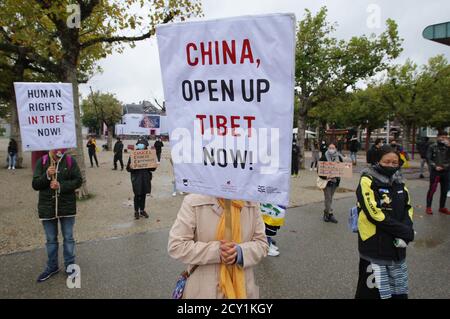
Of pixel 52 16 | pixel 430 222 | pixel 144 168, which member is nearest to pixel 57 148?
pixel 144 168

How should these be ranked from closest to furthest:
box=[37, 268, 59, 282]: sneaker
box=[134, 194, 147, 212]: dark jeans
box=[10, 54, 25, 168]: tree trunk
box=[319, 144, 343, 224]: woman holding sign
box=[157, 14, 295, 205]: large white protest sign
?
box=[157, 14, 295, 205]: large white protest sign → box=[37, 268, 59, 282]: sneaker → box=[319, 144, 343, 224]: woman holding sign → box=[134, 194, 147, 212]: dark jeans → box=[10, 54, 25, 168]: tree trunk

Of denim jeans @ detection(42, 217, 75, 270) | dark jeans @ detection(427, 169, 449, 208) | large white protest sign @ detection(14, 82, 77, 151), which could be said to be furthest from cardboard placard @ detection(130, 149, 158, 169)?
dark jeans @ detection(427, 169, 449, 208)

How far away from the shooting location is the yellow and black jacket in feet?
9.95

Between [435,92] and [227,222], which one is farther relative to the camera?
[435,92]

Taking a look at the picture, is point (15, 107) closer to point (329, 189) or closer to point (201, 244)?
point (329, 189)

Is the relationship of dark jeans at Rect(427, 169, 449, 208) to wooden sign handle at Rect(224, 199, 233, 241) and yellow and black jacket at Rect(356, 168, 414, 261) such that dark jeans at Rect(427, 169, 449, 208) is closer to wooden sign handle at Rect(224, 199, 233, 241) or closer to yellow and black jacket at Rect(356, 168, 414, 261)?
yellow and black jacket at Rect(356, 168, 414, 261)

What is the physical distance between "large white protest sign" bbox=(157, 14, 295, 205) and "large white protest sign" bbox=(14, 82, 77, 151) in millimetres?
3011

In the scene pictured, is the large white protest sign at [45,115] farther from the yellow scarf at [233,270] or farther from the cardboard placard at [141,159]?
the yellow scarf at [233,270]

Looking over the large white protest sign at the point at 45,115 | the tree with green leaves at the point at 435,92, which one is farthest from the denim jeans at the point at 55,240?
the tree with green leaves at the point at 435,92

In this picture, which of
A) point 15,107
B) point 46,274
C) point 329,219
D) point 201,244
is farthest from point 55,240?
point 15,107

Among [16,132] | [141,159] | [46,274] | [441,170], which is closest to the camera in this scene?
[46,274]

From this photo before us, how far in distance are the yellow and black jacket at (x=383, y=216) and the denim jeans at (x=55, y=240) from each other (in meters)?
3.49

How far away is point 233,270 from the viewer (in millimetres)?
2195

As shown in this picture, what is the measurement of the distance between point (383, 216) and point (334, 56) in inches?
600
